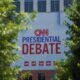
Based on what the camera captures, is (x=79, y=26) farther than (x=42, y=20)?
No

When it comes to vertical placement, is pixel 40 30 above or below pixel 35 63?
above

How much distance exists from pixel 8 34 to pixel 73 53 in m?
3.30

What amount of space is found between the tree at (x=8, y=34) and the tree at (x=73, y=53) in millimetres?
2376

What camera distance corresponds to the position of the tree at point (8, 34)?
13844mm

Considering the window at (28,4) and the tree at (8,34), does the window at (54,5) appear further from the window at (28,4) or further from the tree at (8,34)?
the tree at (8,34)

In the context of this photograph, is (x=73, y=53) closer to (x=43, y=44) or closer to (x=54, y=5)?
(x=43, y=44)

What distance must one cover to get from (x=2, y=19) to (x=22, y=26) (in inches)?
28.8

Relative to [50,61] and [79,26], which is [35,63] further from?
[79,26]

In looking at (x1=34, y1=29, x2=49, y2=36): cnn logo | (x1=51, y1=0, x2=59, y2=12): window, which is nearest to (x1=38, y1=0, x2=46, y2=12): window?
(x1=51, y1=0, x2=59, y2=12): window

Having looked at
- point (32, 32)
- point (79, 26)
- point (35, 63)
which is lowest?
point (35, 63)

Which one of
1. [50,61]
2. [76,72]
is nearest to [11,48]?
[76,72]

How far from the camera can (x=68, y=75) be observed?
634 inches

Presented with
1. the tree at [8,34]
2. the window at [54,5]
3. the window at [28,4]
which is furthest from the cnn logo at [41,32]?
the tree at [8,34]

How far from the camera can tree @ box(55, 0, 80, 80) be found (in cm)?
1589
